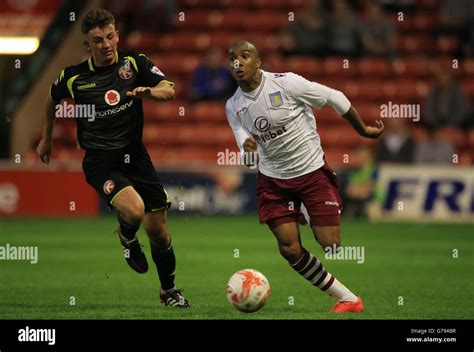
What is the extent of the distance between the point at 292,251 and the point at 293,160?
2.42 feet

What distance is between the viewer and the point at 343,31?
2116cm

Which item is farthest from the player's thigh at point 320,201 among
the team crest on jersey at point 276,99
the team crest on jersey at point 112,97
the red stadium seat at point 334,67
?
the red stadium seat at point 334,67

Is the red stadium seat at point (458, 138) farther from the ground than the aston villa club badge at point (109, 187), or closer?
farther from the ground

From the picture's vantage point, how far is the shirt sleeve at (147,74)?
914cm

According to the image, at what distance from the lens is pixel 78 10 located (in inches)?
846

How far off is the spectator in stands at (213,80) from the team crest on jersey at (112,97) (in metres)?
11.0

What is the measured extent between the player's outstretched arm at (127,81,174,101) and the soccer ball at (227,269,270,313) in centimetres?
149

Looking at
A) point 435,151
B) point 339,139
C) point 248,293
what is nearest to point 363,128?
point 248,293

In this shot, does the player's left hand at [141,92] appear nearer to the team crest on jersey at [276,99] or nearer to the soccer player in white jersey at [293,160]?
the soccer player in white jersey at [293,160]
